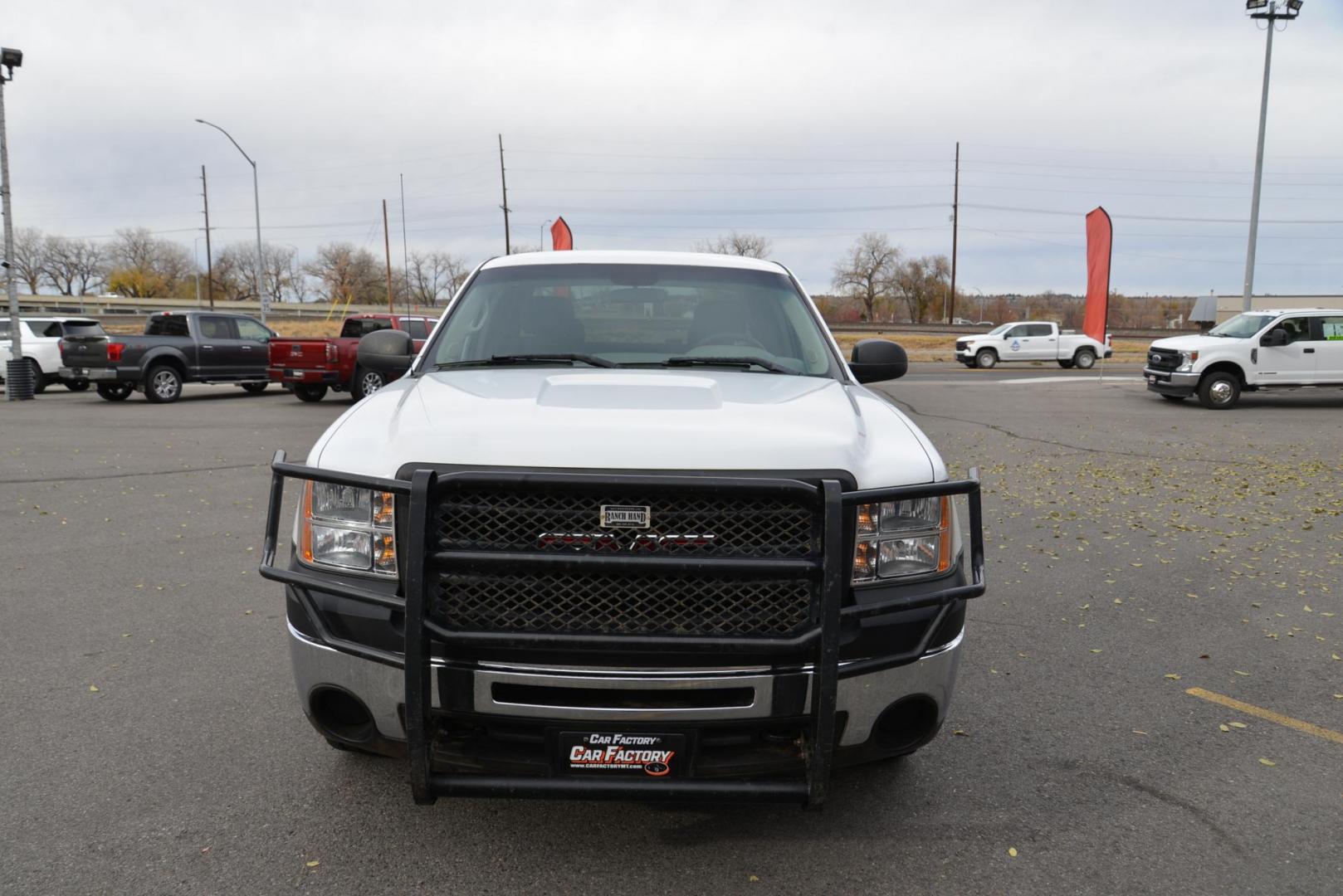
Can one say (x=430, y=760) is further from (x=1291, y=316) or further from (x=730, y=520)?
(x=1291, y=316)

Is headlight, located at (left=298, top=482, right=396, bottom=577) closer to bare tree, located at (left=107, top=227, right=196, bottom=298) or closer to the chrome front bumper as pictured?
the chrome front bumper

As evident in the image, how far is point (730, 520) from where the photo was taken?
2.57 meters

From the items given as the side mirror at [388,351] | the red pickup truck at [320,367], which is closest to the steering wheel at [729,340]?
the side mirror at [388,351]

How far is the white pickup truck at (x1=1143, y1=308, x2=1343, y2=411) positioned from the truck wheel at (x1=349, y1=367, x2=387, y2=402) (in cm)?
1525

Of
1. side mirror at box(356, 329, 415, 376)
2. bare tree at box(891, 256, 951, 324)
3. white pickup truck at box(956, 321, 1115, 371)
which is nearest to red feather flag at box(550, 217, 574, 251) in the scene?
white pickup truck at box(956, 321, 1115, 371)

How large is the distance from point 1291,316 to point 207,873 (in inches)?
802

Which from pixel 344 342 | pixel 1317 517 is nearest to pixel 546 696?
pixel 1317 517

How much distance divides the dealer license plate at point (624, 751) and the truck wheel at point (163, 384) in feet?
62.4

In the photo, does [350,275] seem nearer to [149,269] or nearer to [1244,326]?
[149,269]

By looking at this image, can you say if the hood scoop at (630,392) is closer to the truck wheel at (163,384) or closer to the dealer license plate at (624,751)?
the dealer license plate at (624,751)

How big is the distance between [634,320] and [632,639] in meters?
2.13

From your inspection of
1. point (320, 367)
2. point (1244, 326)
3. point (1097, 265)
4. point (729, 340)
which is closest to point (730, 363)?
point (729, 340)

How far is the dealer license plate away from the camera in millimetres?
2592

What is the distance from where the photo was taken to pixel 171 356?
19281 millimetres
